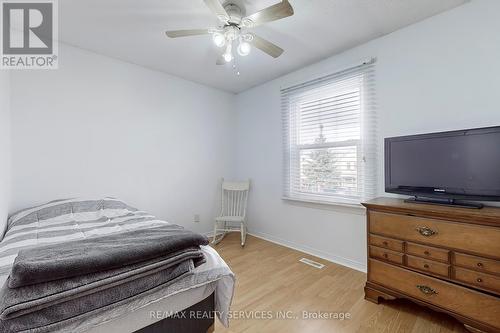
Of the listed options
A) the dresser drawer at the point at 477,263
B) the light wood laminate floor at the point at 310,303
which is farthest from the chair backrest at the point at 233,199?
the dresser drawer at the point at 477,263

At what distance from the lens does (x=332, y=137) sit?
103 inches

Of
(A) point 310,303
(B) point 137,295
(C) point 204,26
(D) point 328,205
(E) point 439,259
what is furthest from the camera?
(D) point 328,205

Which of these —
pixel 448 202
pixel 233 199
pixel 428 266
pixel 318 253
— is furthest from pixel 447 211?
pixel 233 199

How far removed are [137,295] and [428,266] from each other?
1.84 meters

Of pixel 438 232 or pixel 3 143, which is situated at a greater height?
pixel 3 143

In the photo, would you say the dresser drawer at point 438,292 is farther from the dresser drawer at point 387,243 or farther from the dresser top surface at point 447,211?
the dresser top surface at point 447,211

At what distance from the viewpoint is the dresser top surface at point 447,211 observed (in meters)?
1.35

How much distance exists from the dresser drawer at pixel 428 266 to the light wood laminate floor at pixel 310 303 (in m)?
0.36

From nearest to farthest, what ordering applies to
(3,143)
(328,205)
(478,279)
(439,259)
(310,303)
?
1. (478,279)
2. (439,259)
3. (3,143)
4. (310,303)
5. (328,205)

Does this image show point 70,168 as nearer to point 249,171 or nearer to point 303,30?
point 249,171

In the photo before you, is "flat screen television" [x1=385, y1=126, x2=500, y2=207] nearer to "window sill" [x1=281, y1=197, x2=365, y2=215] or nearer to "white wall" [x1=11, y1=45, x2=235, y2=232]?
"window sill" [x1=281, y1=197, x2=365, y2=215]

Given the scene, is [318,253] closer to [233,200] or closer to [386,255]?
[386,255]

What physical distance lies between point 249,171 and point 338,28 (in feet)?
7.29

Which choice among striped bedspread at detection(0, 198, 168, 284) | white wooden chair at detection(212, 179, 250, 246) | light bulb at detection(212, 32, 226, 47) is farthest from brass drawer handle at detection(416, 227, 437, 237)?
white wooden chair at detection(212, 179, 250, 246)
